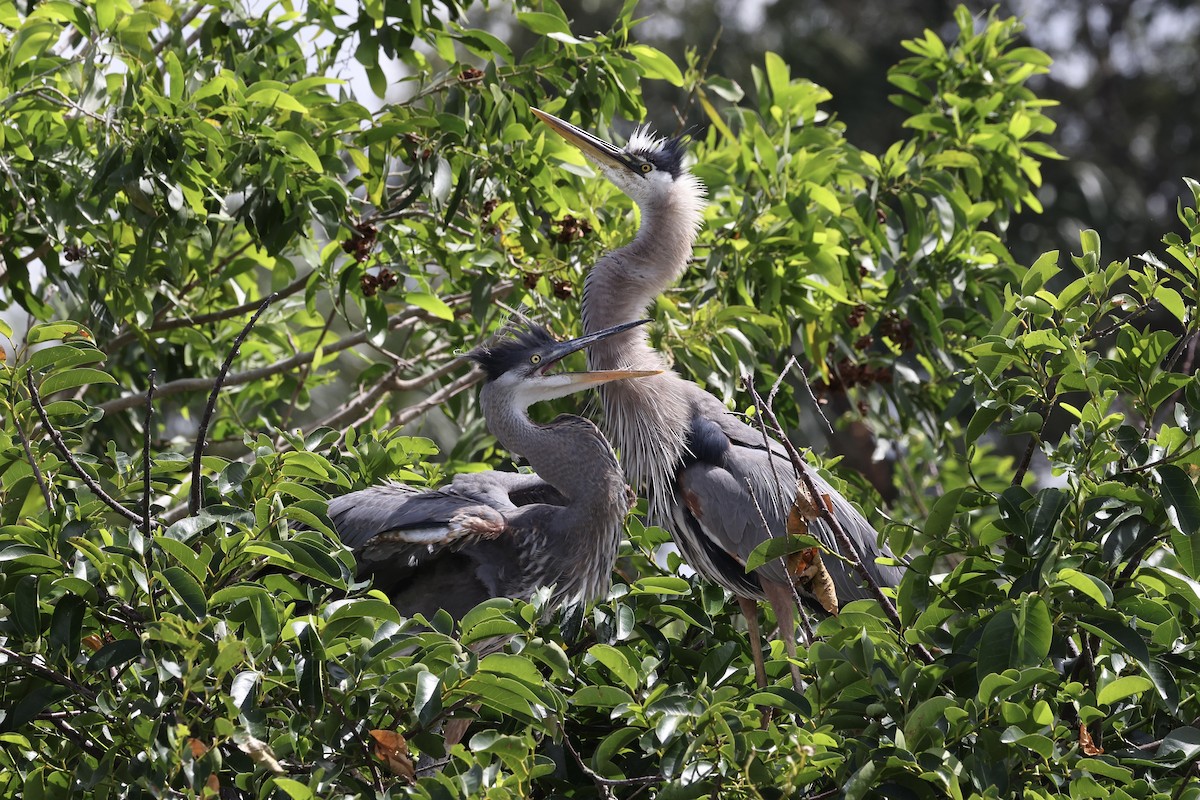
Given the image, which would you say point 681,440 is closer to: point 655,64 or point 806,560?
point 655,64

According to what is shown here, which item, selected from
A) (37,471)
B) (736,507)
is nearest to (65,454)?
(37,471)

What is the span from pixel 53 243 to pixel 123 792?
2.21m

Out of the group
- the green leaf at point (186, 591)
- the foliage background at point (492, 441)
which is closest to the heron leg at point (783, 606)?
the foliage background at point (492, 441)

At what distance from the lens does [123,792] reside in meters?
2.51

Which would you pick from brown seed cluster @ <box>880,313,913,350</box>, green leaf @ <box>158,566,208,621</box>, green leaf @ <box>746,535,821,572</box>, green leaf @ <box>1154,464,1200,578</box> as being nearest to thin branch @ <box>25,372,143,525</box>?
green leaf @ <box>158,566,208,621</box>

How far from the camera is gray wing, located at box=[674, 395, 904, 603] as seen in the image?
14.6 ft

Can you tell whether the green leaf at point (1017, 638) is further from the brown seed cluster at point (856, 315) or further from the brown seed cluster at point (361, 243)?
the brown seed cluster at point (361, 243)

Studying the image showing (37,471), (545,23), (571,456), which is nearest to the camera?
(37,471)

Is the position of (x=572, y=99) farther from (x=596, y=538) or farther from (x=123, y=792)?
(x=123, y=792)

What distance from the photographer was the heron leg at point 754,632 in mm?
3641

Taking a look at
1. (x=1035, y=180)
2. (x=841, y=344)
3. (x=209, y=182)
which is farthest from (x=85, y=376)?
(x=1035, y=180)

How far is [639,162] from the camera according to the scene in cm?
496

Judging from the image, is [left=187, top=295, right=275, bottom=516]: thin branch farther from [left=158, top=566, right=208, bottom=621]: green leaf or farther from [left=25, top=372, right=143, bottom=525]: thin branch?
[left=158, top=566, right=208, bottom=621]: green leaf

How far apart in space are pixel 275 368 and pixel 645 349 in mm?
1284
